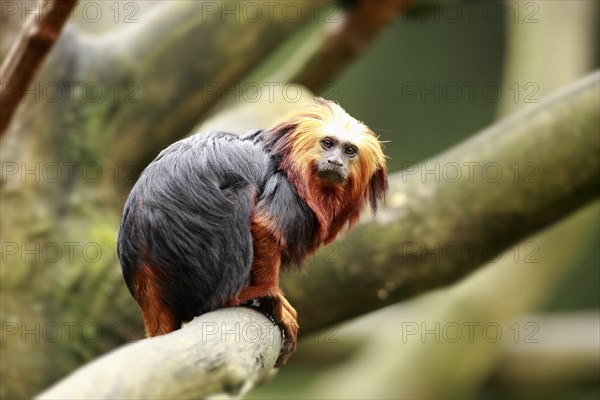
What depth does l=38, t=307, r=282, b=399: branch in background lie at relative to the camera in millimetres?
1463

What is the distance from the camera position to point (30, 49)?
3025 mm

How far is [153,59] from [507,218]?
2.10m

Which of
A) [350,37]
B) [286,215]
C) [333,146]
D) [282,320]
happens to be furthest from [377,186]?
[350,37]

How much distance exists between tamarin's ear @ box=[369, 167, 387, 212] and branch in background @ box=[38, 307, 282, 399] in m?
0.99

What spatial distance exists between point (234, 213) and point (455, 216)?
1.53 metres

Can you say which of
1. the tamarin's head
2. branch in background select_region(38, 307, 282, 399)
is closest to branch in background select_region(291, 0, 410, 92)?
the tamarin's head

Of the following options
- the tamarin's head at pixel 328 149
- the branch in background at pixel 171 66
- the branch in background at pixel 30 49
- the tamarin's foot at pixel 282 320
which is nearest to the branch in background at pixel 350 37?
the branch in background at pixel 171 66

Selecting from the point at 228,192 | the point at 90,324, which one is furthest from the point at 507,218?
the point at 90,324

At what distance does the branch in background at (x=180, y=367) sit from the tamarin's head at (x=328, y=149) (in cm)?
71

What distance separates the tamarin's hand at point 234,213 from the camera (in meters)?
2.56

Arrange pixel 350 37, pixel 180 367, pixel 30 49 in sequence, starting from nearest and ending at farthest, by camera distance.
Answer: pixel 180 367 < pixel 30 49 < pixel 350 37

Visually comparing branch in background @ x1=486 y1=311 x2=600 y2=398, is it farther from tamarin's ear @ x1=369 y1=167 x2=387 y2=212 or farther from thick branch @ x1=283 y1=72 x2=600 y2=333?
tamarin's ear @ x1=369 y1=167 x2=387 y2=212

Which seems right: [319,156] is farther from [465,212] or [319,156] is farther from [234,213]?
[465,212]

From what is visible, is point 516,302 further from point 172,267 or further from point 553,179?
point 172,267
